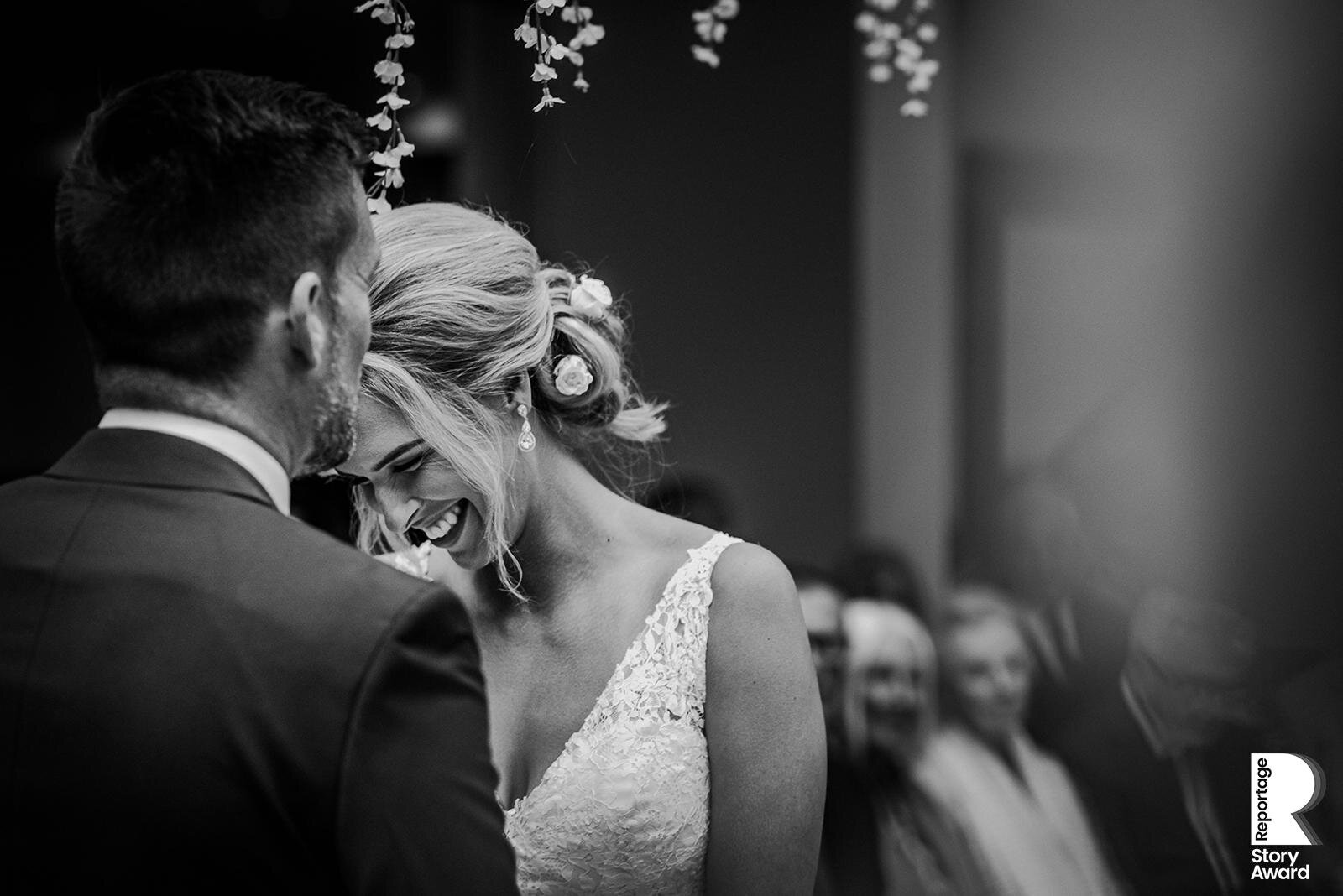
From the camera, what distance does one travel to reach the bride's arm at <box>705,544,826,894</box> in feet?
5.92

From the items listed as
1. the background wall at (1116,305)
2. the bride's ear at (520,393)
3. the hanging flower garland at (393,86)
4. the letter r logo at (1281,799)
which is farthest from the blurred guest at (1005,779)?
the hanging flower garland at (393,86)

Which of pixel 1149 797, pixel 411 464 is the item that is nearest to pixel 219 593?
pixel 411 464

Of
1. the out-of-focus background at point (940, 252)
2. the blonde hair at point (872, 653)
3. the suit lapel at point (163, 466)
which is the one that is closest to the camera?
the suit lapel at point (163, 466)

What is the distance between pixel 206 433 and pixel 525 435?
78cm

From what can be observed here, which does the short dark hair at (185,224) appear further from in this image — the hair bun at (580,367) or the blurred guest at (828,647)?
the blurred guest at (828,647)

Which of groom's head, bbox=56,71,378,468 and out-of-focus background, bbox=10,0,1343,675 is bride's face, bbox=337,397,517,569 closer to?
groom's head, bbox=56,71,378,468

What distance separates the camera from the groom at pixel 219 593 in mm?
1047

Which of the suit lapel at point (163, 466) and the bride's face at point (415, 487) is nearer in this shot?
the suit lapel at point (163, 466)

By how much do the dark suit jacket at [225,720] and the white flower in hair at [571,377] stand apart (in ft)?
2.71

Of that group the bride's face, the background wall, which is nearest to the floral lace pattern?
the bride's face

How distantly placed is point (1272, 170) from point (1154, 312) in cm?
56

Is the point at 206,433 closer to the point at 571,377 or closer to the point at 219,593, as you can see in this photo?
the point at 219,593

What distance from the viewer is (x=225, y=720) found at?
3.44ft

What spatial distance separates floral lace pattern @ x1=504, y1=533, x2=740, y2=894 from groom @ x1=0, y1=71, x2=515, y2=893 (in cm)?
72
